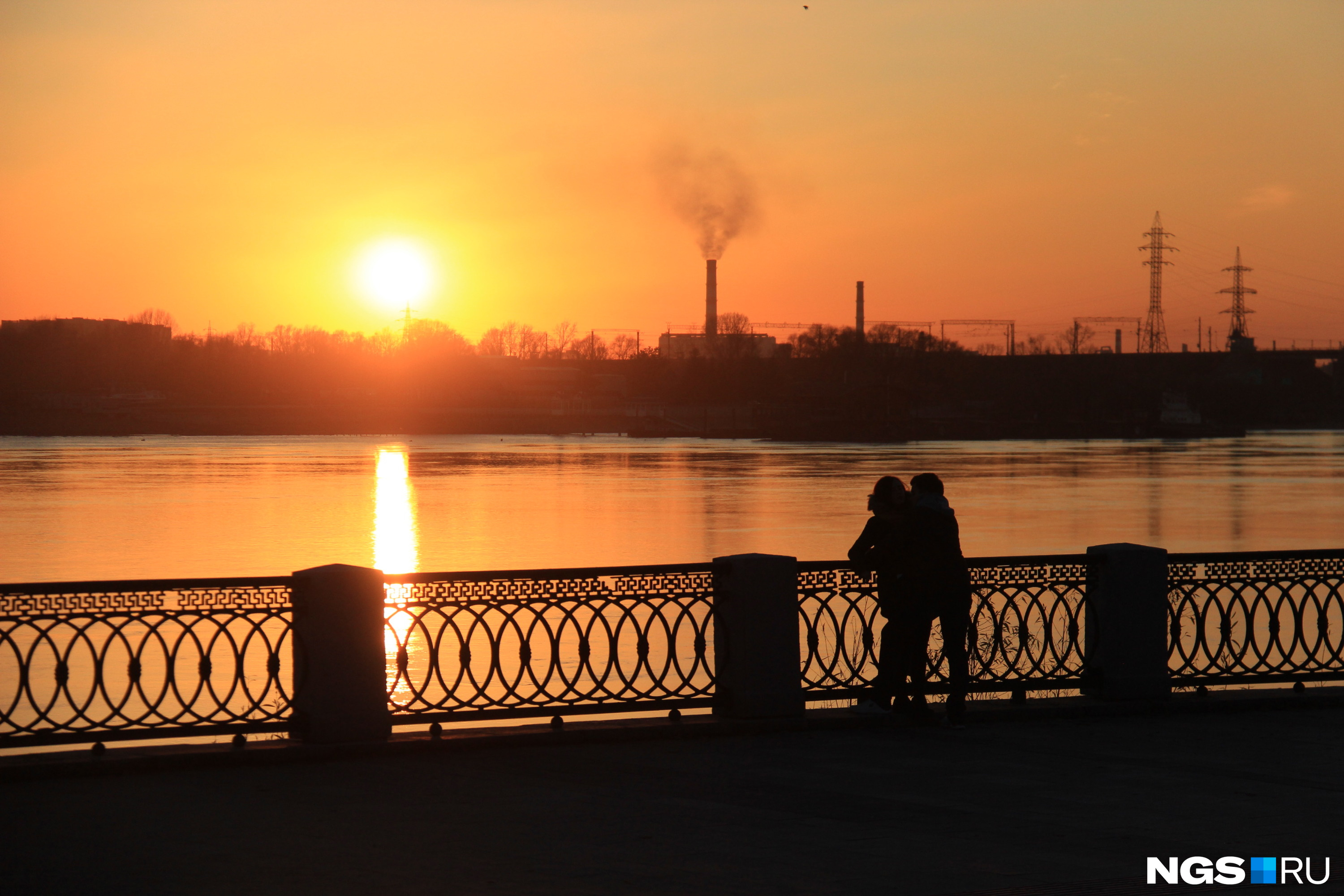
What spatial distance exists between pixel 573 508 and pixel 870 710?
43.3 meters

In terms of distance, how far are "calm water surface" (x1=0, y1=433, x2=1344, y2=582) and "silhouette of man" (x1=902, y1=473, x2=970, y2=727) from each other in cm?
2185

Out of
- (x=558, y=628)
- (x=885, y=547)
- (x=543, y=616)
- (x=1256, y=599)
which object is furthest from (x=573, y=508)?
(x=885, y=547)

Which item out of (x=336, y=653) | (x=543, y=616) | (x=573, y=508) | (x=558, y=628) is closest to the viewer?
(x=336, y=653)

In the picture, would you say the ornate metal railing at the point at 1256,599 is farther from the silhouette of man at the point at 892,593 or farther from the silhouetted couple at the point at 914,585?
the silhouette of man at the point at 892,593

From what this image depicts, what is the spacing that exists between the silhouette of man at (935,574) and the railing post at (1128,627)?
130 cm

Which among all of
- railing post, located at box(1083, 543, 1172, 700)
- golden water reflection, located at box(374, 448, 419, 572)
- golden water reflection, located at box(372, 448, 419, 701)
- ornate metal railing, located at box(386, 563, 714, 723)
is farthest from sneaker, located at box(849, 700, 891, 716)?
golden water reflection, located at box(374, 448, 419, 572)

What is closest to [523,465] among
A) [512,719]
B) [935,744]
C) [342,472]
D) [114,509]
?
[342,472]

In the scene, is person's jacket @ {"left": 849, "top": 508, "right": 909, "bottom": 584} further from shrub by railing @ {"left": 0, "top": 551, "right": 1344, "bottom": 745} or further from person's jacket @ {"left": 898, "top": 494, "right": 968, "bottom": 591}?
shrub by railing @ {"left": 0, "top": 551, "right": 1344, "bottom": 745}

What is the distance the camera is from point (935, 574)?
10703 mm

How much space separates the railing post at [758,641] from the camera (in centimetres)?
1047

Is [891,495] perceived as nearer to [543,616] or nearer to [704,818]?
[543,616]

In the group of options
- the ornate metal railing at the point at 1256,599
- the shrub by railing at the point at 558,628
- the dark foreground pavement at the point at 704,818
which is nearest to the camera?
the dark foreground pavement at the point at 704,818

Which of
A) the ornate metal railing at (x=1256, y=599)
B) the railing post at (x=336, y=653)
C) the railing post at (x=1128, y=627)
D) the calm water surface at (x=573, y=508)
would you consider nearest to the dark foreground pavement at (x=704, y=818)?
the railing post at (x=336, y=653)

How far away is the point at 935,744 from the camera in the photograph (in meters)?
10.0
